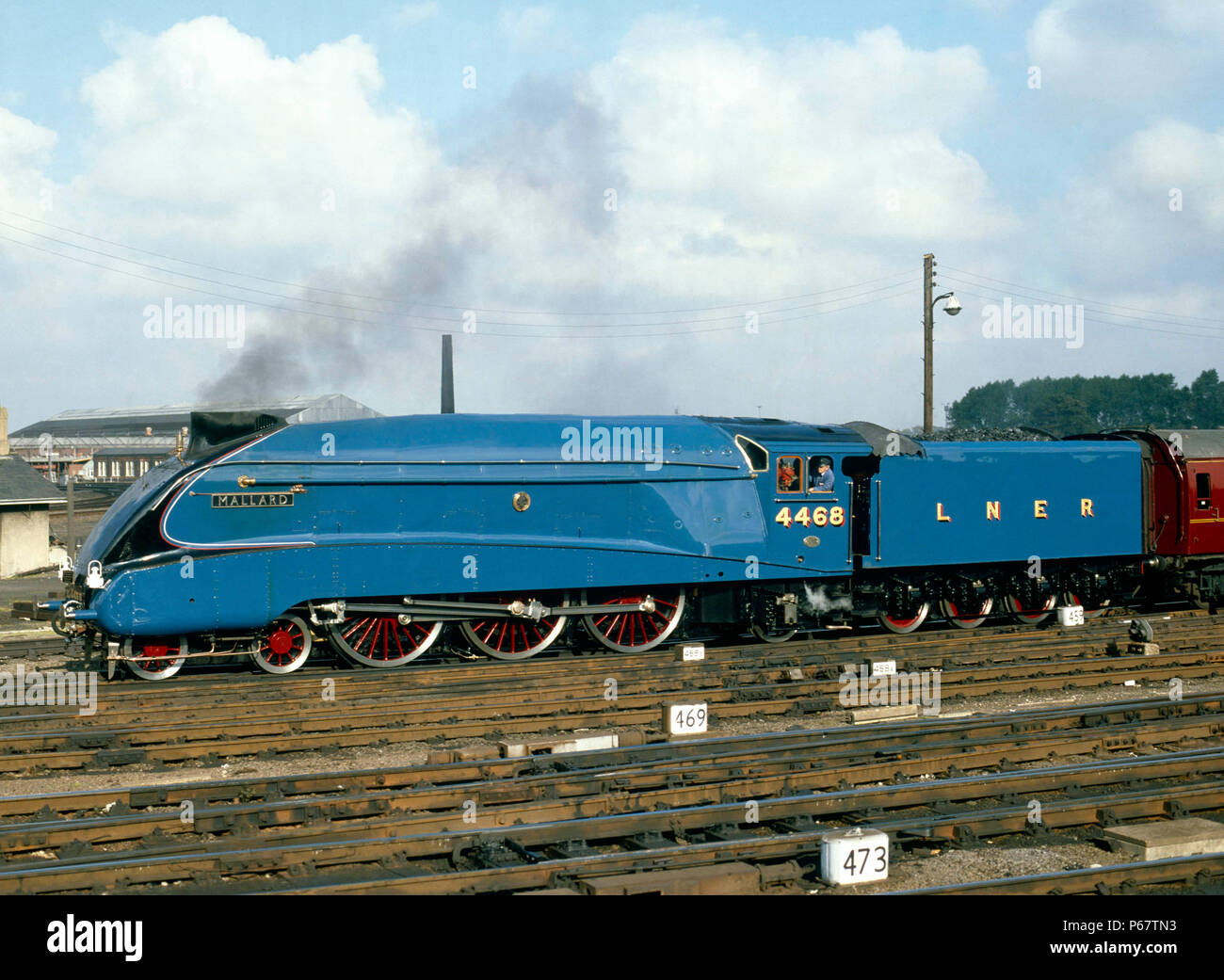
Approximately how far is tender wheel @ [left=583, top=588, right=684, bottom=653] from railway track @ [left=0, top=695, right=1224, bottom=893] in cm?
558

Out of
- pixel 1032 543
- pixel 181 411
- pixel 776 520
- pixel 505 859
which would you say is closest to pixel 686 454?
pixel 776 520

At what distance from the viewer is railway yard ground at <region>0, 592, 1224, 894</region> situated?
752 centimetres

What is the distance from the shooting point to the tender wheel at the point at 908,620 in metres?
18.7

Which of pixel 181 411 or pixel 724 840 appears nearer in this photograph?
pixel 724 840

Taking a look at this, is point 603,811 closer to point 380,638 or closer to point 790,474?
point 380,638
